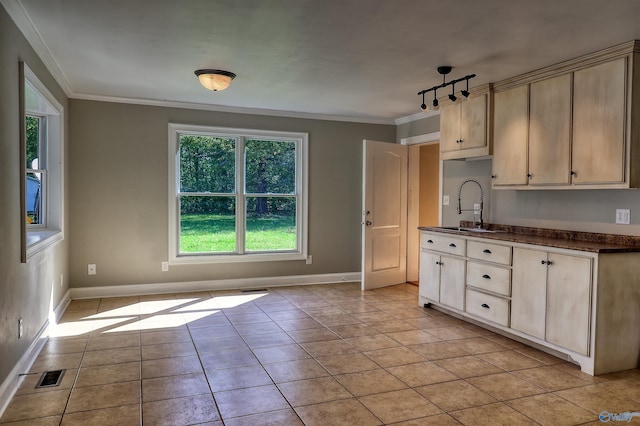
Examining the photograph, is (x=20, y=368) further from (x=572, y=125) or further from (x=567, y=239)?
(x=572, y=125)

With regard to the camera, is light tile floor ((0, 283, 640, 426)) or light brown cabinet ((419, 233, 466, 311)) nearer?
light tile floor ((0, 283, 640, 426))

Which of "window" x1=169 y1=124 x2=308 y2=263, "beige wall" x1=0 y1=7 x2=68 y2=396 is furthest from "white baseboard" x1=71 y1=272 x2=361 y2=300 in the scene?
"beige wall" x1=0 y1=7 x2=68 y2=396

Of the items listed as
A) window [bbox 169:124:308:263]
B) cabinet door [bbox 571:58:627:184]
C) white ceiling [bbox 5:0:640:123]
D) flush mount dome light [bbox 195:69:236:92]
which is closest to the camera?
white ceiling [bbox 5:0:640:123]

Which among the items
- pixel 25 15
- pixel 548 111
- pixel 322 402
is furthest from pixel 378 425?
pixel 25 15

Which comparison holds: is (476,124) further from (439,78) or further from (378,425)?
(378,425)

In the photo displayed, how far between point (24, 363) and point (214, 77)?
256 cm

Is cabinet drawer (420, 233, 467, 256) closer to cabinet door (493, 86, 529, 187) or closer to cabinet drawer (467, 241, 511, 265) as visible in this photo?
cabinet drawer (467, 241, 511, 265)

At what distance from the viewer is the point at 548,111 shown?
3.78 metres

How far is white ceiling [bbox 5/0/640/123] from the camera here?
2670mm

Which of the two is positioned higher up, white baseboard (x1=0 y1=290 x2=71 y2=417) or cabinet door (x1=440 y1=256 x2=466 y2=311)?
cabinet door (x1=440 y1=256 x2=466 y2=311)

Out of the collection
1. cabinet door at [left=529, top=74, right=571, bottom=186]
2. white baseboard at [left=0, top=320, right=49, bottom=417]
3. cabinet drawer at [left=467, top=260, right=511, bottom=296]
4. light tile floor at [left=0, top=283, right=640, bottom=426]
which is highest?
cabinet door at [left=529, top=74, right=571, bottom=186]

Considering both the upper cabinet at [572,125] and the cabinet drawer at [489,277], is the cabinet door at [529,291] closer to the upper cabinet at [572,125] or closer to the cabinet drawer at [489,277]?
the cabinet drawer at [489,277]

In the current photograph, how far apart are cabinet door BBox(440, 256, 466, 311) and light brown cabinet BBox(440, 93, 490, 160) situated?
3.47ft

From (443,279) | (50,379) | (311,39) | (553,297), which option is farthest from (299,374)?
(311,39)
